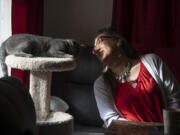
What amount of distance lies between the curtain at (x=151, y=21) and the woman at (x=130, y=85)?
2.38 ft

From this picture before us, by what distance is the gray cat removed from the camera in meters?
1.61

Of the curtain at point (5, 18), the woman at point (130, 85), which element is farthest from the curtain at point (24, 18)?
the woman at point (130, 85)

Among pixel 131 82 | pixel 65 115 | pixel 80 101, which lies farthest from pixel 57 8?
pixel 131 82

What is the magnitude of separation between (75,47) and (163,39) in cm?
96

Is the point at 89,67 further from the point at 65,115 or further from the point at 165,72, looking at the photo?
the point at 165,72

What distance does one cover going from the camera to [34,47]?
5.38 feet

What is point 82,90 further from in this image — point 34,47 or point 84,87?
point 34,47

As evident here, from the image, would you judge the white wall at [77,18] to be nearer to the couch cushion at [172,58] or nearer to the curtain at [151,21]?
the curtain at [151,21]

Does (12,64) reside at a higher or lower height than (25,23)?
lower

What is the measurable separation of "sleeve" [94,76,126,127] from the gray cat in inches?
9.7

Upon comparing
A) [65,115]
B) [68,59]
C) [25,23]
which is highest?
[25,23]

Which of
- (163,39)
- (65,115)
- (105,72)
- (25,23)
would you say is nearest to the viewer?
(105,72)

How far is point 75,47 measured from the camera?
5.73 feet

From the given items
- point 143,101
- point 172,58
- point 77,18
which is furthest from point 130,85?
point 77,18
